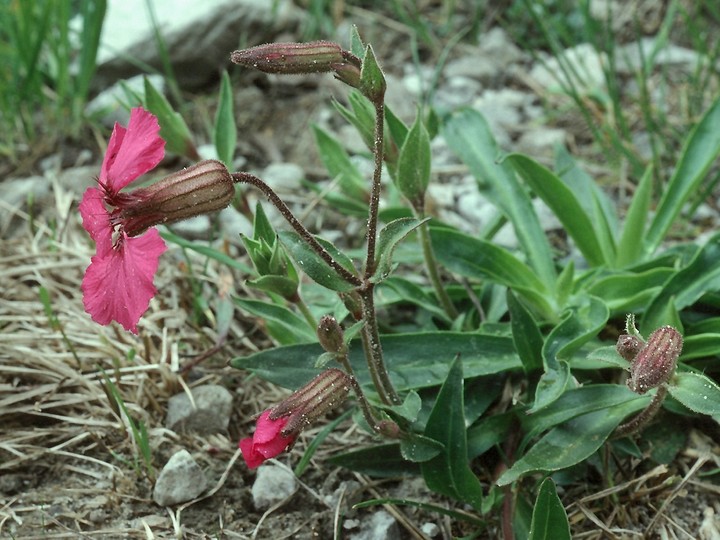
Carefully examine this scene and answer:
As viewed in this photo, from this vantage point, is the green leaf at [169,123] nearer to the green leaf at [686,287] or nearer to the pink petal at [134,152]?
the pink petal at [134,152]

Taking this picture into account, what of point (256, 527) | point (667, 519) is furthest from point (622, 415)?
point (256, 527)

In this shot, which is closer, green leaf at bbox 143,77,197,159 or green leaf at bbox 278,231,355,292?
green leaf at bbox 278,231,355,292

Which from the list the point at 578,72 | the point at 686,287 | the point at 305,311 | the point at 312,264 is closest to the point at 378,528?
the point at 305,311

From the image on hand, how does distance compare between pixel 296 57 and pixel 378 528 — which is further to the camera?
pixel 378 528

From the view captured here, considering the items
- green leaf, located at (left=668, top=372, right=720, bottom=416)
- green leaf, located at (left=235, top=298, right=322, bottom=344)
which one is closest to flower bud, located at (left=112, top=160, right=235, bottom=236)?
green leaf, located at (left=235, top=298, right=322, bottom=344)

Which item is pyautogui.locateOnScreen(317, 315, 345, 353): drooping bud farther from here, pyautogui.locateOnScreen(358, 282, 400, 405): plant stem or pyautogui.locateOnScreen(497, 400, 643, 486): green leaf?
pyautogui.locateOnScreen(497, 400, 643, 486): green leaf

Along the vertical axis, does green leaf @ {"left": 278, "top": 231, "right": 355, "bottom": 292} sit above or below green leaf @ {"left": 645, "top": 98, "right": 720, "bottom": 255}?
above

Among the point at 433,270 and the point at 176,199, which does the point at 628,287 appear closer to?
the point at 433,270
